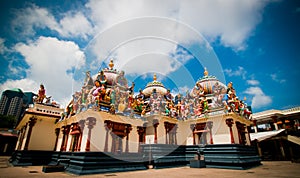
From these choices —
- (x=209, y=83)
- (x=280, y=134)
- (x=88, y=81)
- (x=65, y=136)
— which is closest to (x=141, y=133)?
(x=88, y=81)

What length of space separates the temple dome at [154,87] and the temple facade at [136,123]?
1.24m

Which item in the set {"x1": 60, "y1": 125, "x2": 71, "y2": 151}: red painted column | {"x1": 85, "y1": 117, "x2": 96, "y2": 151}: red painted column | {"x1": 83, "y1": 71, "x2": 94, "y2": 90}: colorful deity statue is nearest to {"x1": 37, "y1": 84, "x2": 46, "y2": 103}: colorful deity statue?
{"x1": 60, "y1": 125, "x2": 71, "y2": 151}: red painted column

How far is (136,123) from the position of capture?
16156mm

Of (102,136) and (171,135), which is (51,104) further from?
(171,135)

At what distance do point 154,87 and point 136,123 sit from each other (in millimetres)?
7945

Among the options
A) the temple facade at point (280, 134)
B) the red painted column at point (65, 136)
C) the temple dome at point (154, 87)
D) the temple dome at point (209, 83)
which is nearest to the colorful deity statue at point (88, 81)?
the red painted column at point (65, 136)

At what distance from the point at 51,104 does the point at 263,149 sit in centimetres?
3730

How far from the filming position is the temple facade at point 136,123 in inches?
532

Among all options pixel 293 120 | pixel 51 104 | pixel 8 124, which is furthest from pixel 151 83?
pixel 8 124

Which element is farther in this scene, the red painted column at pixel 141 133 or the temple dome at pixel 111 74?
the temple dome at pixel 111 74

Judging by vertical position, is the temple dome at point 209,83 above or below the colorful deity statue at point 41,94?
above

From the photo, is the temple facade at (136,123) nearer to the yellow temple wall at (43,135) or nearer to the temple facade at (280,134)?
the yellow temple wall at (43,135)

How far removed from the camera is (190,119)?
61.7 feet

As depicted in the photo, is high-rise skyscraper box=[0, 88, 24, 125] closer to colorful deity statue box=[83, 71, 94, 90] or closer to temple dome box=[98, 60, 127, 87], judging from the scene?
temple dome box=[98, 60, 127, 87]
